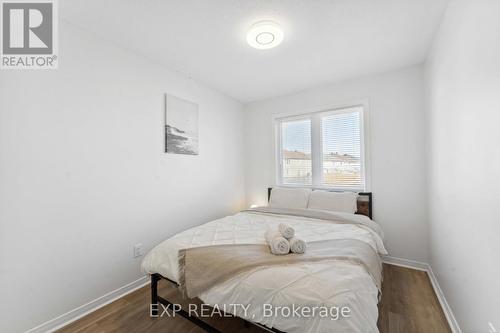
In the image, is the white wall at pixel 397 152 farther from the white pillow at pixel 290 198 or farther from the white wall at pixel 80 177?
the white wall at pixel 80 177

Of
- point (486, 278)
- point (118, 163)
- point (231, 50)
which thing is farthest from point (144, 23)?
point (486, 278)

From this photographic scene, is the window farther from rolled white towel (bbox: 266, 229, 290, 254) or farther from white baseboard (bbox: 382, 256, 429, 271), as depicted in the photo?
rolled white towel (bbox: 266, 229, 290, 254)

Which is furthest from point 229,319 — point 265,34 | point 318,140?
point 318,140

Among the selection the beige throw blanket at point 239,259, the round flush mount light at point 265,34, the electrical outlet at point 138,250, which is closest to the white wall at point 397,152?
the beige throw blanket at point 239,259

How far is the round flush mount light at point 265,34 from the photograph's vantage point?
1.81 meters

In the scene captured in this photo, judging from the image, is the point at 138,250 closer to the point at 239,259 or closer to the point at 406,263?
the point at 239,259

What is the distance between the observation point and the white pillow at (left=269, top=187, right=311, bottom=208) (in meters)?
3.02

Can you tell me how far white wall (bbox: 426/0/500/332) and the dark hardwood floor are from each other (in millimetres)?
192

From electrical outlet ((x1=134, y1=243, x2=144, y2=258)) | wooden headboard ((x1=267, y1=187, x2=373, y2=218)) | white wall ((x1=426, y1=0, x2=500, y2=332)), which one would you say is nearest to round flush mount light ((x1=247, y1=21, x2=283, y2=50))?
white wall ((x1=426, y1=0, x2=500, y2=332))

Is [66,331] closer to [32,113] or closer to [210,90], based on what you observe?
[32,113]

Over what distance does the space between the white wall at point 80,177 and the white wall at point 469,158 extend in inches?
106

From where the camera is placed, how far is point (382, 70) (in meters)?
2.72

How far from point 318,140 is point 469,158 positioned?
2.05 m

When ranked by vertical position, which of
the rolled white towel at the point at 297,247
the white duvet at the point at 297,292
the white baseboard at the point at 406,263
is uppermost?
the rolled white towel at the point at 297,247
